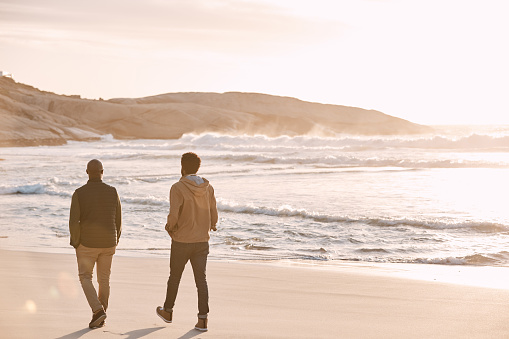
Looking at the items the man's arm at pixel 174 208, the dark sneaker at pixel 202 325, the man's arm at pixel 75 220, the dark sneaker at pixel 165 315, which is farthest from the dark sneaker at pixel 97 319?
the man's arm at pixel 174 208

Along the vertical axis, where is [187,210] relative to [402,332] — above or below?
above

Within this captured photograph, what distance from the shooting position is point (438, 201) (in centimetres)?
1736

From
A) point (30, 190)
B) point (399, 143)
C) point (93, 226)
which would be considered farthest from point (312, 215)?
point (399, 143)

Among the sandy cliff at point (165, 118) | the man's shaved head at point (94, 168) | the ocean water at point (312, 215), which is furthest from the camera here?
the sandy cliff at point (165, 118)

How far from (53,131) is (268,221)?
243ft

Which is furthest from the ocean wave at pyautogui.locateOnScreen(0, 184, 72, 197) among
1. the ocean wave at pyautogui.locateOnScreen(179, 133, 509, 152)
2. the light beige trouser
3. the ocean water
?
the ocean wave at pyautogui.locateOnScreen(179, 133, 509, 152)

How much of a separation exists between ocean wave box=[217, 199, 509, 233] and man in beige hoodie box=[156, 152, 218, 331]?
28.1 ft

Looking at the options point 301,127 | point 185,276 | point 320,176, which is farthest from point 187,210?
point 301,127

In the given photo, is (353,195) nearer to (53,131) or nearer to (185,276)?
(185,276)

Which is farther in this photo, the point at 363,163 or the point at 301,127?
the point at 301,127

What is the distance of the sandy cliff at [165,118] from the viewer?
280 feet

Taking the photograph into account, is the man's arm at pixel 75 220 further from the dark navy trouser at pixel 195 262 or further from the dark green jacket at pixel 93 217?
the dark navy trouser at pixel 195 262

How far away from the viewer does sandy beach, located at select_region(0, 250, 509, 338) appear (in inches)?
221

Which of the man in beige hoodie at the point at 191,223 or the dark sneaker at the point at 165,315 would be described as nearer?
the man in beige hoodie at the point at 191,223
